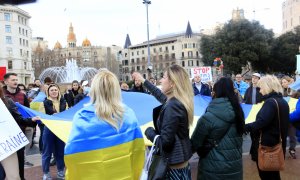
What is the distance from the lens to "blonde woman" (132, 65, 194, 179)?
330 centimetres

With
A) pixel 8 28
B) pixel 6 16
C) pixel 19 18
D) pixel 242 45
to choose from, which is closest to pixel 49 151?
pixel 242 45

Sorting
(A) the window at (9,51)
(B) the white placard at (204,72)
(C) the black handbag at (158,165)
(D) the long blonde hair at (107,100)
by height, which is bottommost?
(C) the black handbag at (158,165)

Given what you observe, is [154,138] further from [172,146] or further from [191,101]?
[191,101]

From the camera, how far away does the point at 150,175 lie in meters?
3.20

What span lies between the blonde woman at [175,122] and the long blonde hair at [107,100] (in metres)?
0.38

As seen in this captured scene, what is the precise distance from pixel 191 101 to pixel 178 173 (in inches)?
27.9

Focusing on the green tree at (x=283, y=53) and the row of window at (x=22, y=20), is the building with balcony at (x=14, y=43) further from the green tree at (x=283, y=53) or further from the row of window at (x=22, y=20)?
the green tree at (x=283, y=53)

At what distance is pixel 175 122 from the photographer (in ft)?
10.8

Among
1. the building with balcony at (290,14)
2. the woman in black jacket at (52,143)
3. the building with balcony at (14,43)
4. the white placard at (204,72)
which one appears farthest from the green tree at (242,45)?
the building with balcony at (14,43)

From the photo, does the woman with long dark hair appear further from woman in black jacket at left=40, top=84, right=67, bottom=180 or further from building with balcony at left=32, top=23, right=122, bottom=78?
building with balcony at left=32, top=23, right=122, bottom=78

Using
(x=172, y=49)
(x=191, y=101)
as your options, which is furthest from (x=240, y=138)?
(x=172, y=49)

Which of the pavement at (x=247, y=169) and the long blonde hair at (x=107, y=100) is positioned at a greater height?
the long blonde hair at (x=107, y=100)

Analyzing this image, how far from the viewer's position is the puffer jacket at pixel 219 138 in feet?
12.0

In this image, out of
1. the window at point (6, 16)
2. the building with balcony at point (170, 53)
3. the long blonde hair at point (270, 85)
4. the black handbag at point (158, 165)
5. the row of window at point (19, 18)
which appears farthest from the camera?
the building with balcony at point (170, 53)
